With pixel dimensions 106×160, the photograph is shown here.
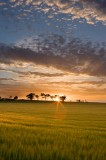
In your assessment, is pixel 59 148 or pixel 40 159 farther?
pixel 59 148

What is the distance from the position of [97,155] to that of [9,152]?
2.14m

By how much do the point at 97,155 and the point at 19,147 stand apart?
2.03m

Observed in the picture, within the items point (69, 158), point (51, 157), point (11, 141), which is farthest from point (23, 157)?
point (11, 141)

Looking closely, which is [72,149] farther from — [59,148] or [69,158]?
[69,158]

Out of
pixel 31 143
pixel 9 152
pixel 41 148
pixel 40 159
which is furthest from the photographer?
pixel 31 143

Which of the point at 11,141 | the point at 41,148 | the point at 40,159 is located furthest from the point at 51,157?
the point at 11,141

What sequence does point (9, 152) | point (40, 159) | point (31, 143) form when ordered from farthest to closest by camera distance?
1. point (31, 143)
2. point (9, 152)
3. point (40, 159)

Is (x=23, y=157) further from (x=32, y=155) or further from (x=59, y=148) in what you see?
(x=59, y=148)

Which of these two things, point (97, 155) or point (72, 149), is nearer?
point (97, 155)

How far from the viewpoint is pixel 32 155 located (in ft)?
22.2

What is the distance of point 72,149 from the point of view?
772 centimetres

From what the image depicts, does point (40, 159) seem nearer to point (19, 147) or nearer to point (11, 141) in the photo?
point (19, 147)

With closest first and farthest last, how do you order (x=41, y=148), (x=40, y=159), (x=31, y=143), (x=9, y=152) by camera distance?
(x=40, y=159) < (x=9, y=152) < (x=41, y=148) < (x=31, y=143)

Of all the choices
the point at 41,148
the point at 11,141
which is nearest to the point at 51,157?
the point at 41,148
